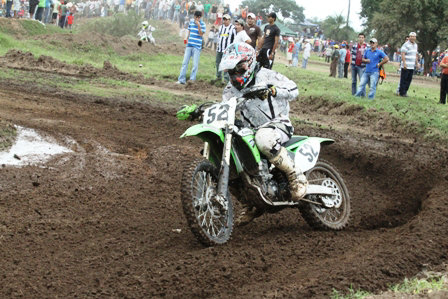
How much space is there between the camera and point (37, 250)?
230 inches

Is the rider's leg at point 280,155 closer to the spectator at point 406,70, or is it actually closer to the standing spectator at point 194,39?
the spectator at point 406,70

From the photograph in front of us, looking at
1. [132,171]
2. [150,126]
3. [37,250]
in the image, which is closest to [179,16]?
[150,126]

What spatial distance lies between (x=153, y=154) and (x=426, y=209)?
14.4 feet

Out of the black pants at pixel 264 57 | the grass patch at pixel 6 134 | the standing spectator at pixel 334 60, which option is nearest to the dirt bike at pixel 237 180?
the grass patch at pixel 6 134

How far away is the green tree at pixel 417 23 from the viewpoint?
3719 centimetres

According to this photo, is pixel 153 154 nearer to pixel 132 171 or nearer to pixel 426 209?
pixel 132 171

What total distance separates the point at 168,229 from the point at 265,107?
1703 mm

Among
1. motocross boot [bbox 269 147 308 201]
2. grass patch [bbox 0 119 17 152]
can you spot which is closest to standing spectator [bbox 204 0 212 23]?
grass patch [bbox 0 119 17 152]

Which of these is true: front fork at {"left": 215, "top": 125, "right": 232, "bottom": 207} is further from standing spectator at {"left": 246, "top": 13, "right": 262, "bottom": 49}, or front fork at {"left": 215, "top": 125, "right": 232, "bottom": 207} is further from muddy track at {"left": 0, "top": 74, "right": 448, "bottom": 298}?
standing spectator at {"left": 246, "top": 13, "right": 262, "bottom": 49}

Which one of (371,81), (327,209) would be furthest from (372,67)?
(327,209)

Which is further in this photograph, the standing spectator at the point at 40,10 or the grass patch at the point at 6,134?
the standing spectator at the point at 40,10

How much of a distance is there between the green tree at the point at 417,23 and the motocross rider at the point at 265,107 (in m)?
32.7

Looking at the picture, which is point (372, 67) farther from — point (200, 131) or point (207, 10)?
point (207, 10)

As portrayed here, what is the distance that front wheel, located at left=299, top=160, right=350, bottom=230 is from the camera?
6900 millimetres
